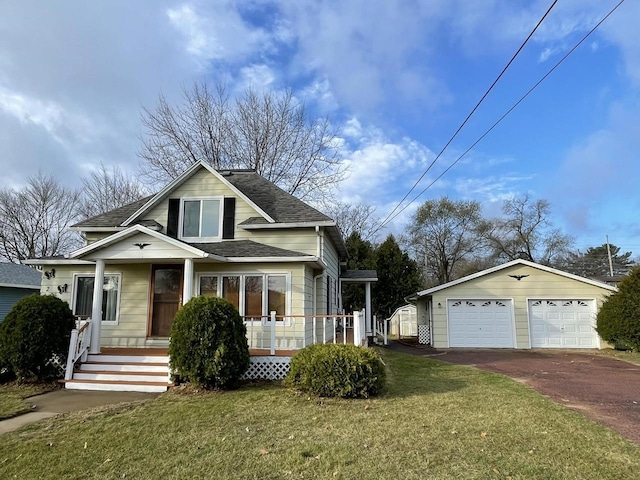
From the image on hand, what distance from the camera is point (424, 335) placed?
19.7 m

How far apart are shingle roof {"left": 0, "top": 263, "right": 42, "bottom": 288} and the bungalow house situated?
10.5 meters

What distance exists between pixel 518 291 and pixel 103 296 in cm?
1537

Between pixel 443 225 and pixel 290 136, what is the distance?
17338 millimetres

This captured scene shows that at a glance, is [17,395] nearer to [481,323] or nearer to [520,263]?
[481,323]

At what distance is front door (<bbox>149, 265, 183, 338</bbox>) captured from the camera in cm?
1096

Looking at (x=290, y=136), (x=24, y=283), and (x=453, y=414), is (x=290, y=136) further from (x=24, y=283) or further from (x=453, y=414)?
(x=453, y=414)

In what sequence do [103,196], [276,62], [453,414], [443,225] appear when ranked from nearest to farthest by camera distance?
[453,414]
[276,62]
[103,196]
[443,225]

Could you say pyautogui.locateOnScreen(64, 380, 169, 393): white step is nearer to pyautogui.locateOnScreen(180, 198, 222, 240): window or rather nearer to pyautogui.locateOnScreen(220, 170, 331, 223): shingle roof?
pyautogui.locateOnScreen(180, 198, 222, 240): window

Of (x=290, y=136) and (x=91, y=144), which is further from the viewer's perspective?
(x=290, y=136)

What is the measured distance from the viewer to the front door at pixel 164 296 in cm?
1096

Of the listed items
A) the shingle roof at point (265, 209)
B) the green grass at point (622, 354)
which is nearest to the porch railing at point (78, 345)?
the shingle roof at point (265, 209)

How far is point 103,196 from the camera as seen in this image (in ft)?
89.7

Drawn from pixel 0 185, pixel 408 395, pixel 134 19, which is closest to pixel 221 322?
pixel 408 395

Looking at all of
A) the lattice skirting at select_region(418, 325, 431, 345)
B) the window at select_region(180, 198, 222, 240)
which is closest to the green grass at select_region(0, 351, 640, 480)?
the window at select_region(180, 198, 222, 240)
